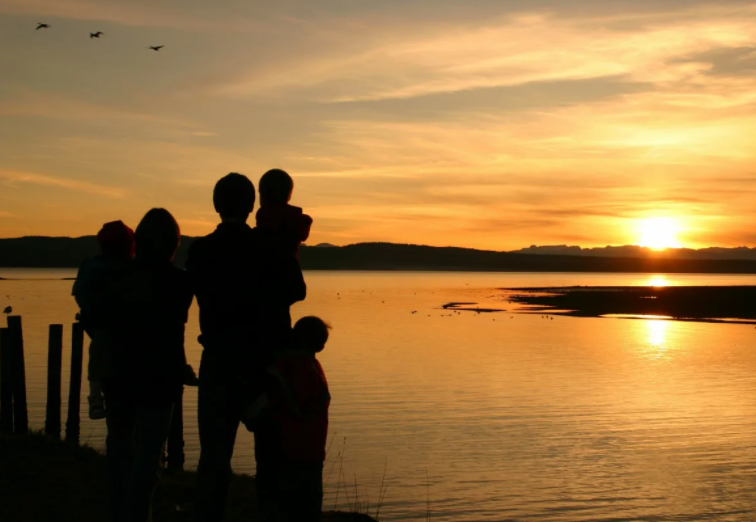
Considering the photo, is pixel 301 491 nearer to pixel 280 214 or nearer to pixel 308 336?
pixel 308 336

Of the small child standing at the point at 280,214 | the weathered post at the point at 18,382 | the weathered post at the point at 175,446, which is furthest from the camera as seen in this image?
the weathered post at the point at 18,382

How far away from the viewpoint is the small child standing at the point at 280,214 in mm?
5633

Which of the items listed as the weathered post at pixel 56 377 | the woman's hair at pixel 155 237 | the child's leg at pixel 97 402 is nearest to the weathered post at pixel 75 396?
the weathered post at pixel 56 377

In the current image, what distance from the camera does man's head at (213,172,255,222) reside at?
226 inches

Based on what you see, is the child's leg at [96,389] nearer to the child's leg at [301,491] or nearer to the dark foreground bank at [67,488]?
the child's leg at [301,491]

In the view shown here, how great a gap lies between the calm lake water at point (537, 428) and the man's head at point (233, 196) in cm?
667

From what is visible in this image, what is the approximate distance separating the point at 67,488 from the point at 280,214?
16.5 feet

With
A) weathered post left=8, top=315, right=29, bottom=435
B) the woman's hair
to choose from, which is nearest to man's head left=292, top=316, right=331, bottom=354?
the woman's hair

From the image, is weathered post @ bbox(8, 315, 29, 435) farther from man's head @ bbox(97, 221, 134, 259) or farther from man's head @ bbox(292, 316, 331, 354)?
man's head @ bbox(292, 316, 331, 354)

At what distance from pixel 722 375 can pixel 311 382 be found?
23298 millimetres

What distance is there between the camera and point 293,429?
225 inches

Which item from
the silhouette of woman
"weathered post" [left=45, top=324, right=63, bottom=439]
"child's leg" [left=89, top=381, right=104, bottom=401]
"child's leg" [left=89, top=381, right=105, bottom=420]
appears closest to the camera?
the silhouette of woman

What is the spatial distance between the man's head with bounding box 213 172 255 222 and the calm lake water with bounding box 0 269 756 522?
6.67m

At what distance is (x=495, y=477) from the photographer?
13297 mm
